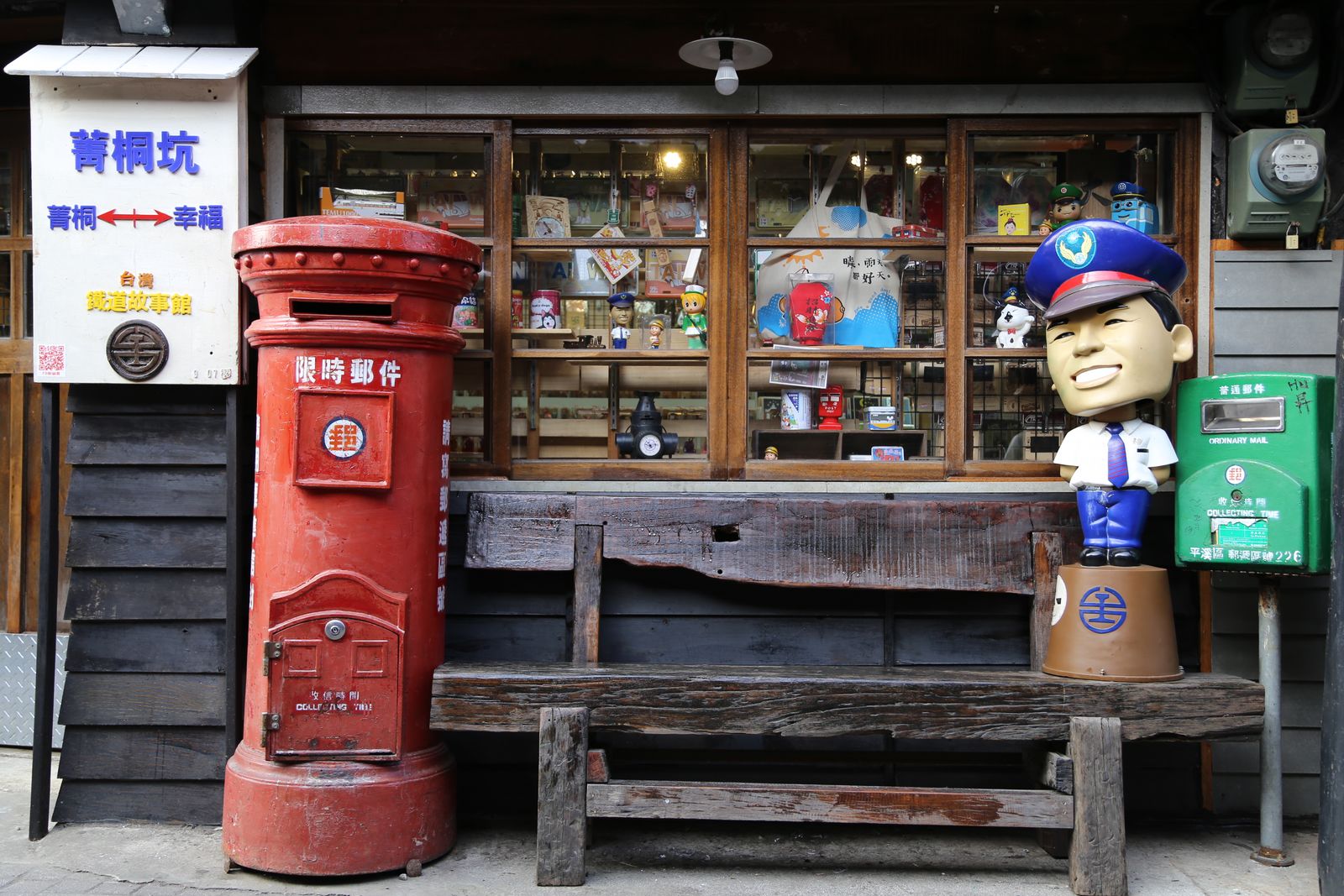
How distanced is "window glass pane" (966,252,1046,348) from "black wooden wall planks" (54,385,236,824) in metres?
3.23

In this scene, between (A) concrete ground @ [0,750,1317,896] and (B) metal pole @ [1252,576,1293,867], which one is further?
(B) metal pole @ [1252,576,1293,867]

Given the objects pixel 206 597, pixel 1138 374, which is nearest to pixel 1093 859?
pixel 1138 374

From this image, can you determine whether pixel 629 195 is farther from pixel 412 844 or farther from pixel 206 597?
pixel 412 844

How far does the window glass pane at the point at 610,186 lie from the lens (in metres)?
4.41

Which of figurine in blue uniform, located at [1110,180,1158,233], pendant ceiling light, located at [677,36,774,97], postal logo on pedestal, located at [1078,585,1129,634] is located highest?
pendant ceiling light, located at [677,36,774,97]

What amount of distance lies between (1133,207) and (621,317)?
7.45 feet

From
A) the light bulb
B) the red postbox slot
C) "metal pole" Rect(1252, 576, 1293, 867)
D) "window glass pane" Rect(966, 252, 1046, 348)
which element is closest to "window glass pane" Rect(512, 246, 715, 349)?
the light bulb

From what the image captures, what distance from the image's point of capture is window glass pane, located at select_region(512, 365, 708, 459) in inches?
172

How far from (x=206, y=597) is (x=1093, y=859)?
3560 millimetres

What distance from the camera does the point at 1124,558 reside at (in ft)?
12.1

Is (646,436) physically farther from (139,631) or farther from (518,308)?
(139,631)

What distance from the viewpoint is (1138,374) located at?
3646 millimetres

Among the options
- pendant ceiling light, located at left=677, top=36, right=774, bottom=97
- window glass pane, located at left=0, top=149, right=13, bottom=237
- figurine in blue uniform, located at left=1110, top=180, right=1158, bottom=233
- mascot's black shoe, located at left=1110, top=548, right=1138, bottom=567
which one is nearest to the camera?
mascot's black shoe, located at left=1110, top=548, right=1138, bottom=567

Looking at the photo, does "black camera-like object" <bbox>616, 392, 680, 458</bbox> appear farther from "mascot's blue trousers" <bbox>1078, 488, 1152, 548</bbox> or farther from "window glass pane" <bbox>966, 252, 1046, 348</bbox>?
"mascot's blue trousers" <bbox>1078, 488, 1152, 548</bbox>
